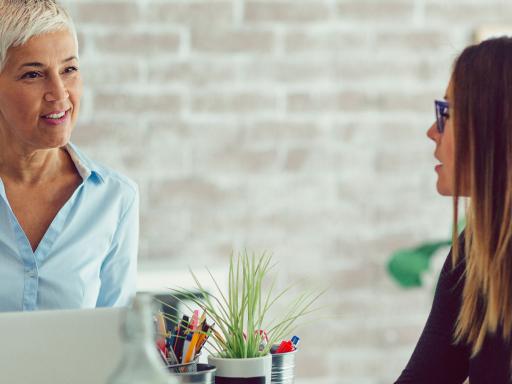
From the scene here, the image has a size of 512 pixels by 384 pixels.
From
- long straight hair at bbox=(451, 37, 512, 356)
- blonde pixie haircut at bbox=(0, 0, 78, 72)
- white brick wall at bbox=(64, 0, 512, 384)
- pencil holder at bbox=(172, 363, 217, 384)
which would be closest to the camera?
pencil holder at bbox=(172, 363, 217, 384)

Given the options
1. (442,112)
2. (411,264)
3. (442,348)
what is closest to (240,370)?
(442,348)

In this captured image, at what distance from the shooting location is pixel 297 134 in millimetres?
3637

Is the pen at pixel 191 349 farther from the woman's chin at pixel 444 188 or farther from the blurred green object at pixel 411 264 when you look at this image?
the blurred green object at pixel 411 264

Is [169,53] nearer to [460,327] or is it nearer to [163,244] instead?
[163,244]

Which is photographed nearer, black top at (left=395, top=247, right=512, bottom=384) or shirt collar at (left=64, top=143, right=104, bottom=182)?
black top at (left=395, top=247, right=512, bottom=384)

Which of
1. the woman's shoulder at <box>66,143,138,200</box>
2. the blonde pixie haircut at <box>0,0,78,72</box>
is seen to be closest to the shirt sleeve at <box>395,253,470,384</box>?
the woman's shoulder at <box>66,143,138,200</box>

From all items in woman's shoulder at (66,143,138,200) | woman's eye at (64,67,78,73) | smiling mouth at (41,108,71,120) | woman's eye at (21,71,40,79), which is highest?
woman's eye at (64,67,78,73)

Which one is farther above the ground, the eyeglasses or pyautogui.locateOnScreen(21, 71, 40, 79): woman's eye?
pyautogui.locateOnScreen(21, 71, 40, 79): woman's eye

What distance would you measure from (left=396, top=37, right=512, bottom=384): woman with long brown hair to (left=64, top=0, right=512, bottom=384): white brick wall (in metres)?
1.66

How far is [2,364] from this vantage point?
1.57 meters

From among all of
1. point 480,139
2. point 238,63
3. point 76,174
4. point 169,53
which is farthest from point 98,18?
point 480,139

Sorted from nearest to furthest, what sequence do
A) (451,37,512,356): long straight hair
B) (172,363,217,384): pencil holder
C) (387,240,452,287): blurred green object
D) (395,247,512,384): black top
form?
(172,363,217,384): pencil holder → (451,37,512,356): long straight hair → (395,247,512,384): black top → (387,240,452,287): blurred green object

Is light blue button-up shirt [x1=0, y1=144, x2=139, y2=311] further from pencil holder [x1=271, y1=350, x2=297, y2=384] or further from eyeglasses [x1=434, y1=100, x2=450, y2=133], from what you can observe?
eyeglasses [x1=434, y1=100, x2=450, y2=133]

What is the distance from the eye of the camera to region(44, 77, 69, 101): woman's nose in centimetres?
221
